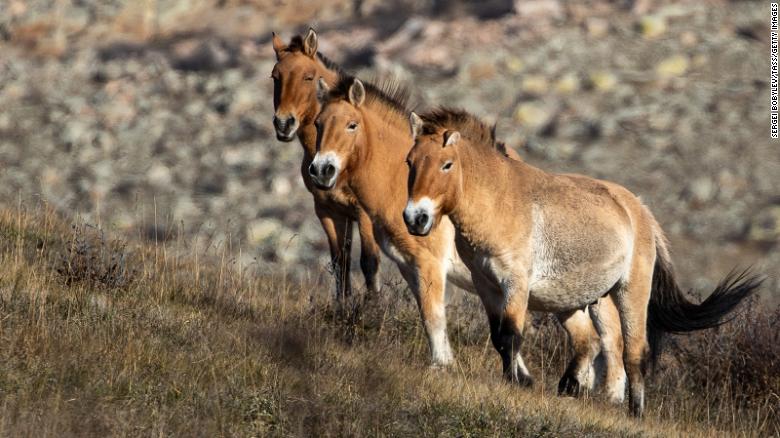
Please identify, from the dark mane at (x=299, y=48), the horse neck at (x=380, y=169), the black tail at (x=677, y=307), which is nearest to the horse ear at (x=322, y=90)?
the horse neck at (x=380, y=169)

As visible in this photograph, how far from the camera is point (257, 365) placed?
8383 millimetres

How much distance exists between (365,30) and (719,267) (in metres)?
10.6

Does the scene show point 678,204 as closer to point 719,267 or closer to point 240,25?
point 719,267

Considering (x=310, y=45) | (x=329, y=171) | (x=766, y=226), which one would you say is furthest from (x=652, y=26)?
(x=329, y=171)

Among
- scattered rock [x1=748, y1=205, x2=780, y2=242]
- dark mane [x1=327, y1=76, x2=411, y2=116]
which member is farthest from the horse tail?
scattered rock [x1=748, y1=205, x2=780, y2=242]

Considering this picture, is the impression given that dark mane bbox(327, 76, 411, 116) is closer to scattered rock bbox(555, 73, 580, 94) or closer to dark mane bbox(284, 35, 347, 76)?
dark mane bbox(284, 35, 347, 76)

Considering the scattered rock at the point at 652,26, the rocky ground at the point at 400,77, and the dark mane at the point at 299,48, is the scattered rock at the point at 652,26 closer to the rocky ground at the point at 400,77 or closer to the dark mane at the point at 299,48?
the rocky ground at the point at 400,77

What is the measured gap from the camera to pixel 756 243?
1944 centimetres

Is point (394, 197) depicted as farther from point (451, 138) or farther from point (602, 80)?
point (602, 80)

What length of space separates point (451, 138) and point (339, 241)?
3240 millimetres

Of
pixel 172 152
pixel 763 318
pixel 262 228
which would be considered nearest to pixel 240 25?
pixel 172 152

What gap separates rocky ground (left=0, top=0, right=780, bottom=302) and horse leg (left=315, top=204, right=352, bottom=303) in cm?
654

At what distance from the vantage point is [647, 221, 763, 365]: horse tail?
35.0ft

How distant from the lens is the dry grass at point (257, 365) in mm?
7492
